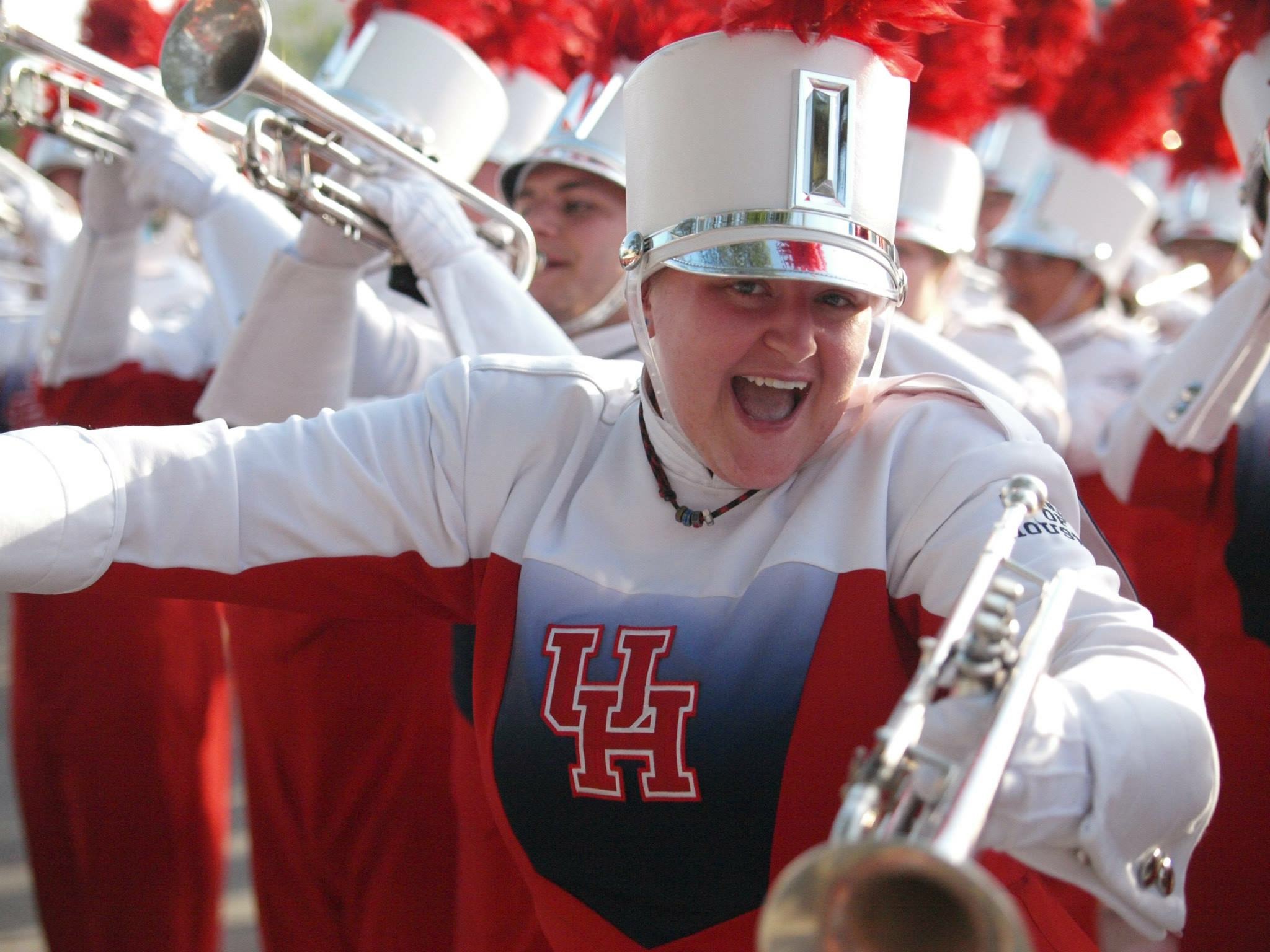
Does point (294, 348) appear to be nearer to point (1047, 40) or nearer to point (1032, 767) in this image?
point (1032, 767)

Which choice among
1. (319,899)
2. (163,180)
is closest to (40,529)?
(319,899)

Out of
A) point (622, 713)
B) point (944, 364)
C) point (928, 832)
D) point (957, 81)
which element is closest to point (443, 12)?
point (957, 81)

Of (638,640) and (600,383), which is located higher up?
(600,383)

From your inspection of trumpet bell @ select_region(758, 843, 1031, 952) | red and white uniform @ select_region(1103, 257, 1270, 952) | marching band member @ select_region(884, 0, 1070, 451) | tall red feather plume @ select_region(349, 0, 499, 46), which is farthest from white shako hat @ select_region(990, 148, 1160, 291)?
trumpet bell @ select_region(758, 843, 1031, 952)

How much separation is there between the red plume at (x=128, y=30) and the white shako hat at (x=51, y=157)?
638 mm

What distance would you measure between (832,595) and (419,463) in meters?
0.66

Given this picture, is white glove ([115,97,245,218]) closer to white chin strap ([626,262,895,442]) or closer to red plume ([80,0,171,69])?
red plume ([80,0,171,69])

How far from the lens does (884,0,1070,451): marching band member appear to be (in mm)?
4246

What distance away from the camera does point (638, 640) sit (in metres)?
1.98

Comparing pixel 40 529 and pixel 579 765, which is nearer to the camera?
pixel 40 529

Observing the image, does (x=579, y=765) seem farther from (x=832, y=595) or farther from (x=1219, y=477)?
(x=1219, y=477)

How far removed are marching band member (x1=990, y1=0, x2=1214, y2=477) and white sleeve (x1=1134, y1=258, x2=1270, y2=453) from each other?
5.32 ft

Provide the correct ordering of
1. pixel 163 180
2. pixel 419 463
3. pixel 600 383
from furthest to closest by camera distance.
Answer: pixel 163 180 < pixel 600 383 < pixel 419 463

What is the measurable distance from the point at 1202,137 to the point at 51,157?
4.40 metres
